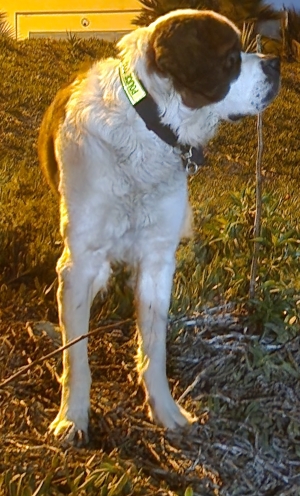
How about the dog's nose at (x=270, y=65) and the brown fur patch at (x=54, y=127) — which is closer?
the dog's nose at (x=270, y=65)

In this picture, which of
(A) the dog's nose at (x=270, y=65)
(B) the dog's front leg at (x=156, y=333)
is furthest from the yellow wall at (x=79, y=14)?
(B) the dog's front leg at (x=156, y=333)

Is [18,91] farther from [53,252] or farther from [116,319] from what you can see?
[116,319]

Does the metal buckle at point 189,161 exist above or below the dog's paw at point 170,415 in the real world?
above

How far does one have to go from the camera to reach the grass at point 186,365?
5.19ft

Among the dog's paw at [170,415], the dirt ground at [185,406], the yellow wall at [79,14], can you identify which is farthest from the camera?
the yellow wall at [79,14]

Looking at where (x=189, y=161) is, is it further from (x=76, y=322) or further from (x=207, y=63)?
(x=76, y=322)

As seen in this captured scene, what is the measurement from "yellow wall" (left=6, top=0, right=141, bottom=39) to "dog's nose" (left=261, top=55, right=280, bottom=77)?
149cm

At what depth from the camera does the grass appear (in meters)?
1.58

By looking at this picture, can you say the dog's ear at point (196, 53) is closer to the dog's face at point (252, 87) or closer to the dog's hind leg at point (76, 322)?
the dog's face at point (252, 87)

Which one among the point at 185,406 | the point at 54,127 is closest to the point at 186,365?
the point at 185,406

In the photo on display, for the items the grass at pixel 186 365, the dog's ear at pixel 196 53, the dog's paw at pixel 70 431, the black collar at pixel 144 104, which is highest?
the dog's ear at pixel 196 53

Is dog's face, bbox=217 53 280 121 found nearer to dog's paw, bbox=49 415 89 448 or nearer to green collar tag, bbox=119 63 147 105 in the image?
green collar tag, bbox=119 63 147 105

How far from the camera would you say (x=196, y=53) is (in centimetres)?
163

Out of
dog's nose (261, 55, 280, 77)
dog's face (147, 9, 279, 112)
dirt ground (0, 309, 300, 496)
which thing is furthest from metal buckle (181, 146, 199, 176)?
dirt ground (0, 309, 300, 496)
